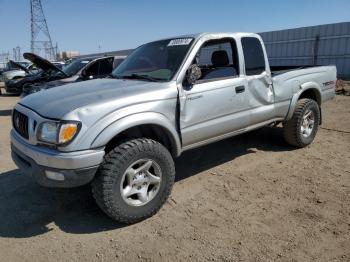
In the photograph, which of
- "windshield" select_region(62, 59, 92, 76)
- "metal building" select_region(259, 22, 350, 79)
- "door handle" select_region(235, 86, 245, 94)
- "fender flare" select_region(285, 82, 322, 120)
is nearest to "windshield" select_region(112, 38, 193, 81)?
"door handle" select_region(235, 86, 245, 94)

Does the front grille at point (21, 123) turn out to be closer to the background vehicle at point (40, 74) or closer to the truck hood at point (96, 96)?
the truck hood at point (96, 96)

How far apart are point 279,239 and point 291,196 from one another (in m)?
0.95

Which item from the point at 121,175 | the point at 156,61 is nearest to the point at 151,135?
the point at 121,175

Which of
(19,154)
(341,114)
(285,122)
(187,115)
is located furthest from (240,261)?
(341,114)

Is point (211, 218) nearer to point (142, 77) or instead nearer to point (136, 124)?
point (136, 124)

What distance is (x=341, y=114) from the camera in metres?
8.09

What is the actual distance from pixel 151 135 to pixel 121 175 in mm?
707

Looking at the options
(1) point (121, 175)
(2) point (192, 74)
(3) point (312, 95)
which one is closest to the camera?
(1) point (121, 175)

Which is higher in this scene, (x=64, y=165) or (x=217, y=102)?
(x=217, y=102)

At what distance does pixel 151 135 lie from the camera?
3.60 meters

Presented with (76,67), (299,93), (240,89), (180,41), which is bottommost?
(299,93)

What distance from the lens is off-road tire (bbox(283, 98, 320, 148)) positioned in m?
5.24

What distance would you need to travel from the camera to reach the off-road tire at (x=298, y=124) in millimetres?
5242

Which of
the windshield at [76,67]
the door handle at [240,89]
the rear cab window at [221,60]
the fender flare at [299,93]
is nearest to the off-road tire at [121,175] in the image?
the rear cab window at [221,60]
